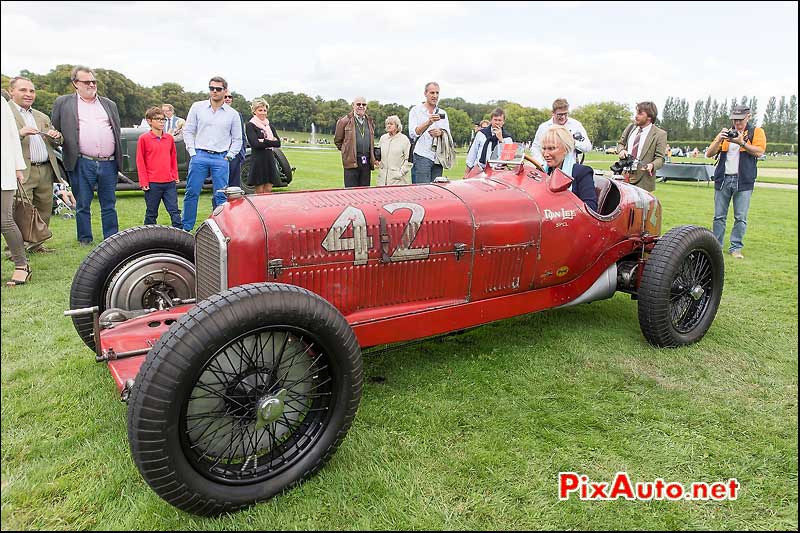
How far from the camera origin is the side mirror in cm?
428

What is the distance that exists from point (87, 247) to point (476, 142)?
5.88 metres

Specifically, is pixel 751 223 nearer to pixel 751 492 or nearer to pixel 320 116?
pixel 751 492

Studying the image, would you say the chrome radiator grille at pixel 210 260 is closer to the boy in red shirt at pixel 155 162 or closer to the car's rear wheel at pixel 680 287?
the car's rear wheel at pixel 680 287

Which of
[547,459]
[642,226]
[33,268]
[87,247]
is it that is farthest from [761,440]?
[87,247]

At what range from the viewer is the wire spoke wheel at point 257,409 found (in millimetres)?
2564

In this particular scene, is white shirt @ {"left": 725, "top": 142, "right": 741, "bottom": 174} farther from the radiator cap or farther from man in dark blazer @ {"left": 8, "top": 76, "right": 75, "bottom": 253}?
man in dark blazer @ {"left": 8, "top": 76, "right": 75, "bottom": 253}

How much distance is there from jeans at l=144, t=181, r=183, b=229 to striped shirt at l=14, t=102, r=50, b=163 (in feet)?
4.35

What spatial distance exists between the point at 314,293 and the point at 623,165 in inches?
205

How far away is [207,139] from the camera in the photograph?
7.29 m

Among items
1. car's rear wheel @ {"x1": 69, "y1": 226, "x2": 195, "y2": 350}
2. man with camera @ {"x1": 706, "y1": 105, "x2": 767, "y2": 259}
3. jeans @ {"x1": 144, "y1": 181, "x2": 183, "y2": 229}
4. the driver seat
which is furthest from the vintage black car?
man with camera @ {"x1": 706, "y1": 105, "x2": 767, "y2": 259}

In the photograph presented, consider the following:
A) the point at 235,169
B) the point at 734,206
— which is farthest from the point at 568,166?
the point at 235,169

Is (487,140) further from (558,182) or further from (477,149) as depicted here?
(558,182)

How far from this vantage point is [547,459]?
3.00 meters

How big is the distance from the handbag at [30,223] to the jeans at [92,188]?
1.81 ft
